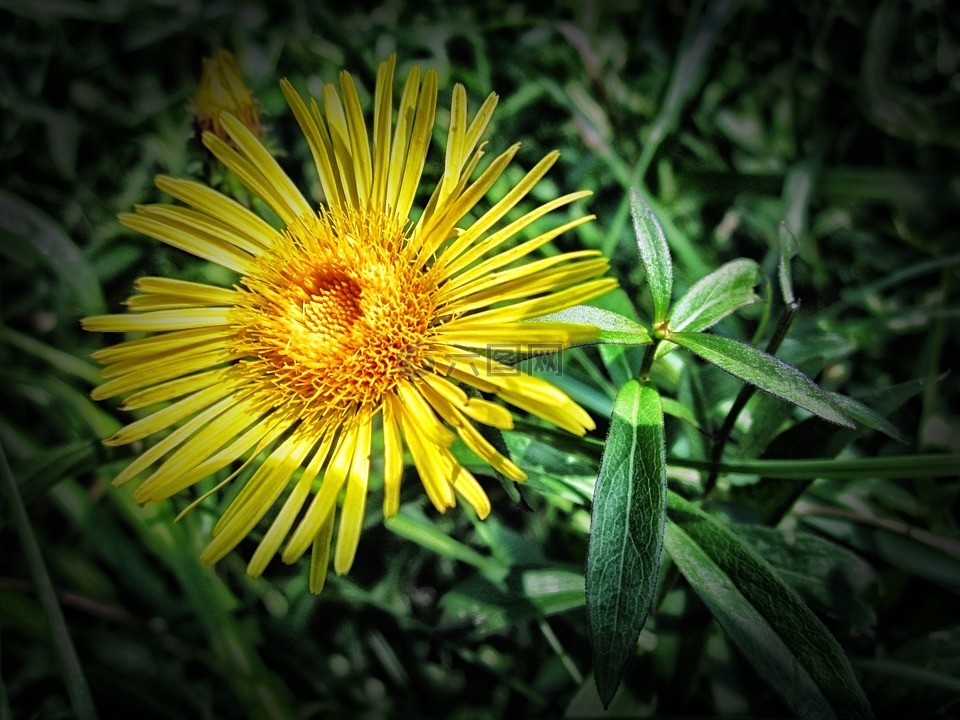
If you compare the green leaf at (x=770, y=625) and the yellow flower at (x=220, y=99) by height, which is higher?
the yellow flower at (x=220, y=99)

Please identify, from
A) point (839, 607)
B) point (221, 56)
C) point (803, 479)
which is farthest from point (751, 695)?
point (221, 56)

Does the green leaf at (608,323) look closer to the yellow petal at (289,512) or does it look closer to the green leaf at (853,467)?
the green leaf at (853,467)

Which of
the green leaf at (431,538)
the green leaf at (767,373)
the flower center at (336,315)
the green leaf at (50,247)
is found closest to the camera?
the green leaf at (767,373)

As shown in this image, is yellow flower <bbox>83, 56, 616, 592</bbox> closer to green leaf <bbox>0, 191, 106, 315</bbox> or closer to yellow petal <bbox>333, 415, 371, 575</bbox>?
yellow petal <bbox>333, 415, 371, 575</bbox>

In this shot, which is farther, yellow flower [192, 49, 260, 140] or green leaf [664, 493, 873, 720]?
yellow flower [192, 49, 260, 140]

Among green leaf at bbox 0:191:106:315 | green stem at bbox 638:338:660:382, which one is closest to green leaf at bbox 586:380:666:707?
green stem at bbox 638:338:660:382

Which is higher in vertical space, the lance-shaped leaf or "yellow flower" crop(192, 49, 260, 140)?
"yellow flower" crop(192, 49, 260, 140)

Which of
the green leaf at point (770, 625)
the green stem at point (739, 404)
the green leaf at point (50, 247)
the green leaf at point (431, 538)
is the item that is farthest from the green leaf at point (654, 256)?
the green leaf at point (50, 247)
